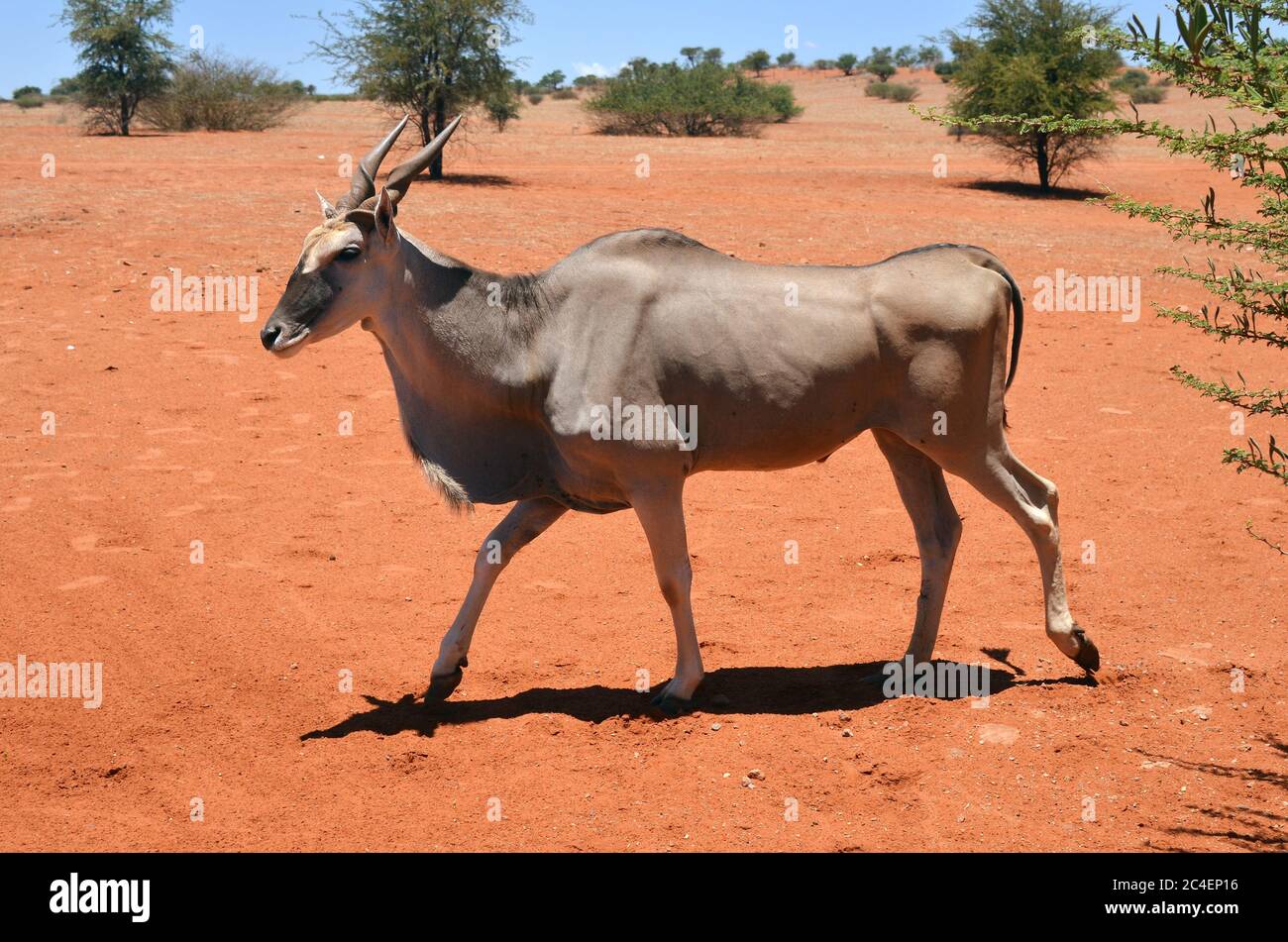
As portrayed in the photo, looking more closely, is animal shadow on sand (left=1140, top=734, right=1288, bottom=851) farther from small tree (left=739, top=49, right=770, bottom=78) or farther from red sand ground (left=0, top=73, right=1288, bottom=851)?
small tree (left=739, top=49, right=770, bottom=78)

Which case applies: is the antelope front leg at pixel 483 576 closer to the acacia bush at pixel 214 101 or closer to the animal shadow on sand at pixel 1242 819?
the animal shadow on sand at pixel 1242 819

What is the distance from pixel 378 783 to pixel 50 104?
178 ft

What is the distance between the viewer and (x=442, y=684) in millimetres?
5852

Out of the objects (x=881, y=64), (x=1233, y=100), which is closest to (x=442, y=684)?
(x=1233, y=100)

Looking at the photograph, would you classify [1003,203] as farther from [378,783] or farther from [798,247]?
[378,783]

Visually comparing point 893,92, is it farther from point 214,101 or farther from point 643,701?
point 643,701

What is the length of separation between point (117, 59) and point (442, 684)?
29873 mm

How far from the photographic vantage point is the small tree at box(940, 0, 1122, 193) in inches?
935

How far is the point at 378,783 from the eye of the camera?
5.13 meters

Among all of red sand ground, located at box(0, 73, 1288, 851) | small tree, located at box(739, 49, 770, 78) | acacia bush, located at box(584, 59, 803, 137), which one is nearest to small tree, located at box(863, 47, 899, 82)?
small tree, located at box(739, 49, 770, 78)

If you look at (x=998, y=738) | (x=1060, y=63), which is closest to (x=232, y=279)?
(x=998, y=738)

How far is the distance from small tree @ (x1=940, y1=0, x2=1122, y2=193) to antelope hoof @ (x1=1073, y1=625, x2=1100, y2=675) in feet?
62.7

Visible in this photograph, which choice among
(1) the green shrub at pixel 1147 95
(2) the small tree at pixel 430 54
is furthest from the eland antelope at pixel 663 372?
(1) the green shrub at pixel 1147 95

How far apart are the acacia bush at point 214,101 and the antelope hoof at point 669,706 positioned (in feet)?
98.9
